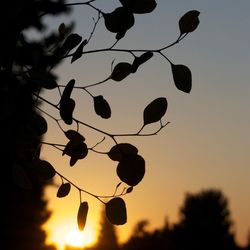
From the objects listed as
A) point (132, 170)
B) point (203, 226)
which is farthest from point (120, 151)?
point (203, 226)

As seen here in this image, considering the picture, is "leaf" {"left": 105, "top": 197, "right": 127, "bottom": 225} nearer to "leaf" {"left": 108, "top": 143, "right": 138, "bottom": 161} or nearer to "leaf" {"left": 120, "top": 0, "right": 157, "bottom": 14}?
"leaf" {"left": 108, "top": 143, "right": 138, "bottom": 161}

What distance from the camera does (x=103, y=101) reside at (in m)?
2.25

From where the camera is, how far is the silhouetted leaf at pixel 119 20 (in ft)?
6.77

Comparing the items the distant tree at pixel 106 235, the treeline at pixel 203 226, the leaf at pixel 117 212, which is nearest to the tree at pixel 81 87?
the leaf at pixel 117 212

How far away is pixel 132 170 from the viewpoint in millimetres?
2053

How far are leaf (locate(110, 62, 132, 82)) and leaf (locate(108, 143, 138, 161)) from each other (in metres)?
0.23

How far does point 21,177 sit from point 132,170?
0.48m

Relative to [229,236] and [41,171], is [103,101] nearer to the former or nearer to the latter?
Answer: [41,171]

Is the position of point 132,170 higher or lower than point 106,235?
lower

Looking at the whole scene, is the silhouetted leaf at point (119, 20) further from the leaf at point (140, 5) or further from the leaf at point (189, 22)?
the leaf at point (189, 22)

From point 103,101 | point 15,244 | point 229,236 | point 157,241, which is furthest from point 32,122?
point 229,236

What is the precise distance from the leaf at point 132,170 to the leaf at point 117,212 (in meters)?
0.18

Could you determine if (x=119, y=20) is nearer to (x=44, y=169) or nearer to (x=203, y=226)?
(x=44, y=169)

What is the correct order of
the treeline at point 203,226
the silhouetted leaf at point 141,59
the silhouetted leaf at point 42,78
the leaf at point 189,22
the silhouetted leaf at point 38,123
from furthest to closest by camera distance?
the treeline at point 203,226 < the silhouetted leaf at point 38,123 < the leaf at point 189,22 < the silhouetted leaf at point 141,59 < the silhouetted leaf at point 42,78
